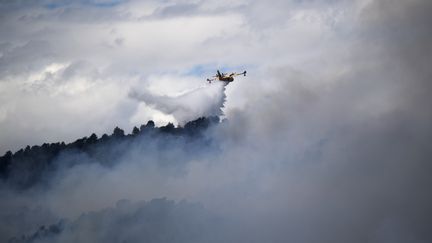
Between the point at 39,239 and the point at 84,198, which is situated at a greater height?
the point at 84,198

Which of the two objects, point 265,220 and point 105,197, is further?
point 105,197

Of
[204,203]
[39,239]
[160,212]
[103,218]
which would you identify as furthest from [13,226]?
[204,203]

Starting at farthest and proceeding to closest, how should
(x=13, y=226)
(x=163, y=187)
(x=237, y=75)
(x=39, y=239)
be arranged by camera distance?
(x=163, y=187) → (x=13, y=226) → (x=39, y=239) → (x=237, y=75)

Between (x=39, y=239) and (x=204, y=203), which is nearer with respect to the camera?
(x=39, y=239)

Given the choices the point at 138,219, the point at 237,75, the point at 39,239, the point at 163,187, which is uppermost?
the point at 237,75

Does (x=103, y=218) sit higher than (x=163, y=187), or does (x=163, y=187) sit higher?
(x=163, y=187)

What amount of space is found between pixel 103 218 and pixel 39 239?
18.9 metres

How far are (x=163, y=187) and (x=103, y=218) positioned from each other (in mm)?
30831

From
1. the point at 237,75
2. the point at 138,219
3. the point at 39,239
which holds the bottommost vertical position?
the point at 39,239

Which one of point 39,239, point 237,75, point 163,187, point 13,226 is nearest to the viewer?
point 237,75

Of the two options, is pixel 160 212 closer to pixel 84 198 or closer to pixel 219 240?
pixel 219 240

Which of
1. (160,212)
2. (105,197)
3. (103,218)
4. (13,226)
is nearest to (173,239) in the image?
(160,212)

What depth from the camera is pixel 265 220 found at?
16975cm

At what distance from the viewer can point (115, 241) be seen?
163750mm
